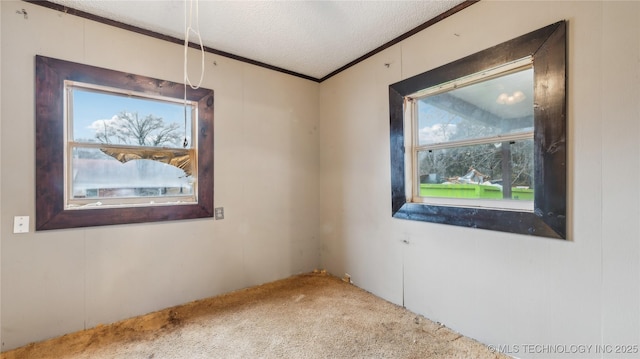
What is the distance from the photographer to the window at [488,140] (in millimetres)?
1581

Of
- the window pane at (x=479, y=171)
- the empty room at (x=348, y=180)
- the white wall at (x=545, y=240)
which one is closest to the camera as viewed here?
the white wall at (x=545, y=240)

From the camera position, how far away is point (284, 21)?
2.17 meters

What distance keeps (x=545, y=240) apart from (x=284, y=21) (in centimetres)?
243

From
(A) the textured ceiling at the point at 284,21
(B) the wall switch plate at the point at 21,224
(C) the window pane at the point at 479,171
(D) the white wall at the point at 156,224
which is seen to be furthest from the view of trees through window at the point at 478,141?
(B) the wall switch plate at the point at 21,224

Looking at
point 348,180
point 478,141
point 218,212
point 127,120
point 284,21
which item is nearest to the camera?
point 478,141

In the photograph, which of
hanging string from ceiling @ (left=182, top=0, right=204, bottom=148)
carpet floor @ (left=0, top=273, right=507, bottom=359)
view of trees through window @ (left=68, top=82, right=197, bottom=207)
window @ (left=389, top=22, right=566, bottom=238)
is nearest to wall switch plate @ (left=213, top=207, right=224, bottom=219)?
view of trees through window @ (left=68, top=82, right=197, bottom=207)

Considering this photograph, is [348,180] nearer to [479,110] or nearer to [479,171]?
[479,171]

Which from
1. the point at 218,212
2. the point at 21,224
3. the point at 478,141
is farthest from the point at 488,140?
the point at 21,224

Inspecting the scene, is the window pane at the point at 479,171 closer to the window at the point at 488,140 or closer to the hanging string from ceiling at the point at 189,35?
the window at the point at 488,140

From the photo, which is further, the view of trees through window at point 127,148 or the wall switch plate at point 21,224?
the view of trees through window at point 127,148

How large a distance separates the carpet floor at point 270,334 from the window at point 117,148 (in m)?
0.85

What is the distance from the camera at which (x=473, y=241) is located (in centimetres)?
195

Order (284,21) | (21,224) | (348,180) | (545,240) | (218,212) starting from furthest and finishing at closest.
→ (348,180) < (218,212) < (284,21) < (21,224) < (545,240)

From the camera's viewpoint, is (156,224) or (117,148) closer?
(117,148)
